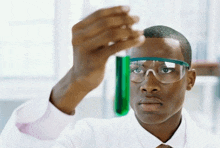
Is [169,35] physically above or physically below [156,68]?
above

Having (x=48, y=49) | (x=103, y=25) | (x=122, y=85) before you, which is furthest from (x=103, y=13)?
(x=48, y=49)

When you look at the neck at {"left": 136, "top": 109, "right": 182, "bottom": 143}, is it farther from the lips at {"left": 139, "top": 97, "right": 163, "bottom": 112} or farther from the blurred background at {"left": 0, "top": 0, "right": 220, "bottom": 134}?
the blurred background at {"left": 0, "top": 0, "right": 220, "bottom": 134}

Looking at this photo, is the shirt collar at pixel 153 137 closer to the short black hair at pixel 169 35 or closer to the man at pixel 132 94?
the man at pixel 132 94

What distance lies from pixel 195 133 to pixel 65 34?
1.58 metres

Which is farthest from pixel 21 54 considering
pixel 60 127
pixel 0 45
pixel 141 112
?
pixel 60 127

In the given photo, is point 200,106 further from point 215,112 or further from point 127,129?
point 127,129

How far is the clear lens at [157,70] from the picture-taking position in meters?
1.16

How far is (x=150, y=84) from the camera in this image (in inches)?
46.1

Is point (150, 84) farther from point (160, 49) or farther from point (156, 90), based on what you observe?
point (160, 49)

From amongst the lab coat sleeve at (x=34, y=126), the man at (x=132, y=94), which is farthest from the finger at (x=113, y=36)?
the lab coat sleeve at (x=34, y=126)

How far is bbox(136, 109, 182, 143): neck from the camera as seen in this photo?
49.9 inches

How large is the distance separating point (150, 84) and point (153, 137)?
237mm

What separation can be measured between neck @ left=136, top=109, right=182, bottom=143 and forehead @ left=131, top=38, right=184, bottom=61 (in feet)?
0.95

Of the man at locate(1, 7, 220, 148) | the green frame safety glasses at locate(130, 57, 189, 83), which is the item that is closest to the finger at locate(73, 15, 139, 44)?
the man at locate(1, 7, 220, 148)
